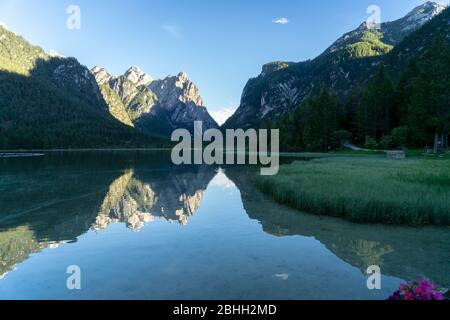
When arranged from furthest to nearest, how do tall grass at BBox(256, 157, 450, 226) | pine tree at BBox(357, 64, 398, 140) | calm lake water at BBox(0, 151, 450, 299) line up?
1. pine tree at BBox(357, 64, 398, 140)
2. tall grass at BBox(256, 157, 450, 226)
3. calm lake water at BBox(0, 151, 450, 299)

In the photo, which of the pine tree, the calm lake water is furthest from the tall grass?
the pine tree

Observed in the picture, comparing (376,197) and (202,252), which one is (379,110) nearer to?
(376,197)

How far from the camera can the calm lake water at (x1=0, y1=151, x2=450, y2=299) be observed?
1054 cm

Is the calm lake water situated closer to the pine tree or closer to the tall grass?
the tall grass

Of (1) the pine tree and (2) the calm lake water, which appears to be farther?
(1) the pine tree

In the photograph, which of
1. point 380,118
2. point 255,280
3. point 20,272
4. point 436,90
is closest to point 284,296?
point 255,280

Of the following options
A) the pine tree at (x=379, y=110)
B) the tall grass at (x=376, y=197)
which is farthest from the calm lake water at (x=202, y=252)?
the pine tree at (x=379, y=110)

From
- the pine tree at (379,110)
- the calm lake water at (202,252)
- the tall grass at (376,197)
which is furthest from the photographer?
the pine tree at (379,110)

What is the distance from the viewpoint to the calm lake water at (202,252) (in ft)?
Answer: 34.6

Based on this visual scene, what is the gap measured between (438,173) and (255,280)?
23.7 metres

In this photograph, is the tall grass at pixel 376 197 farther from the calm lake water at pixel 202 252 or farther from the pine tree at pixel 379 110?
the pine tree at pixel 379 110

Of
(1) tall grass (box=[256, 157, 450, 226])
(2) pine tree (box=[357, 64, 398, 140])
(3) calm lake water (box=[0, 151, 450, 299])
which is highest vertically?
(2) pine tree (box=[357, 64, 398, 140])

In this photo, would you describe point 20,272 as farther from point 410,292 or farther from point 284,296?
point 410,292
